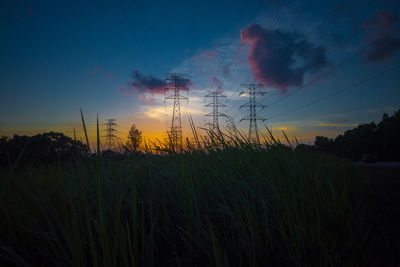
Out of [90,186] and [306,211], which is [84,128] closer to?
[90,186]

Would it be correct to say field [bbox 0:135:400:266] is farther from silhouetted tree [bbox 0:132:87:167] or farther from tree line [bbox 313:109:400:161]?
tree line [bbox 313:109:400:161]

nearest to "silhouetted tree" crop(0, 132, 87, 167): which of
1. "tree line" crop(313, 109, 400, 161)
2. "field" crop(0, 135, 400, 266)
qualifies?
"field" crop(0, 135, 400, 266)

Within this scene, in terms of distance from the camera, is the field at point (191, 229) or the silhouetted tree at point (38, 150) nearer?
the field at point (191, 229)

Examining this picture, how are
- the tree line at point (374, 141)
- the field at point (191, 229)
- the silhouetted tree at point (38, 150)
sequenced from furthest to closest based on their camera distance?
the tree line at point (374, 141) < the silhouetted tree at point (38, 150) < the field at point (191, 229)

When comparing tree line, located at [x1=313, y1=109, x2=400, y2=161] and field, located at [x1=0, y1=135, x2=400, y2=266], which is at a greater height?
tree line, located at [x1=313, y1=109, x2=400, y2=161]

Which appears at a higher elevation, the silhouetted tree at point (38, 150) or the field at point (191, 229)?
the silhouetted tree at point (38, 150)

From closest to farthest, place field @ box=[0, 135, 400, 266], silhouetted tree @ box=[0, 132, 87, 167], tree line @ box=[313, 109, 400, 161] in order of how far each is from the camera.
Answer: field @ box=[0, 135, 400, 266] < silhouetted tree @ box=[0, 132, 87, 167] < tree line @ box=[313, 109, 400, 161]

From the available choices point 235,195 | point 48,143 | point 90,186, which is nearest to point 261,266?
point 235,195

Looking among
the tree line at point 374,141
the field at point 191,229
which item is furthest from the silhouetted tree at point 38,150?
the tree line at point 374,141

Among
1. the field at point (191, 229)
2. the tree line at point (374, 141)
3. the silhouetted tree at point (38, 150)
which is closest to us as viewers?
the field at point (191, 229)

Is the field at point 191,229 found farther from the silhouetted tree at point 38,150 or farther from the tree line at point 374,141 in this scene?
the tree line at point 374,141

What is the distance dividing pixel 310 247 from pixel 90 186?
2.00 m

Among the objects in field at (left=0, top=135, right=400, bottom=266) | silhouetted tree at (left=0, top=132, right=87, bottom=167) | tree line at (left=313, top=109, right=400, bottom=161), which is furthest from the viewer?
tree line at (left=313, top=109, right=400, bottom=161)

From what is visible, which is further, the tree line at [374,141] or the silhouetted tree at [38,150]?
the tree line at [374,141]
